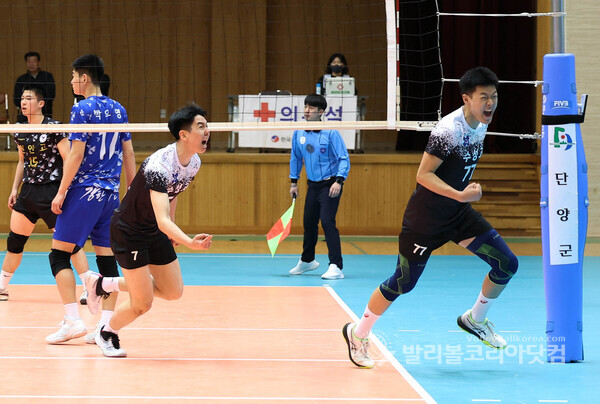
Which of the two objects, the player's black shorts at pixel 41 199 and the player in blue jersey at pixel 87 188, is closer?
the player in blue jersey at pixel 87 188

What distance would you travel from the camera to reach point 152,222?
5.02m

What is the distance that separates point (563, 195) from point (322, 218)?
13.1ft

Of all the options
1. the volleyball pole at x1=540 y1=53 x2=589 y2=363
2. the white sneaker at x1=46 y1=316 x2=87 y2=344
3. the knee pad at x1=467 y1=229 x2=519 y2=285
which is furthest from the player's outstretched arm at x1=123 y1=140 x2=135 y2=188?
the volleyball pole at x1=540 y1=53 x2=589 y2=363

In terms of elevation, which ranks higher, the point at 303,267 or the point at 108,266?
the point at 108,266

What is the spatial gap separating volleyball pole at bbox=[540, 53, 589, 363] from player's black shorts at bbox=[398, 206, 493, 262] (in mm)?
467

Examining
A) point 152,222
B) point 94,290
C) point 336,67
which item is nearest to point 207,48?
point 336,67

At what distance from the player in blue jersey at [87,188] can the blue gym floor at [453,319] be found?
2.02m

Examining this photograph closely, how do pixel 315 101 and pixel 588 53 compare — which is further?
pixel 588 53

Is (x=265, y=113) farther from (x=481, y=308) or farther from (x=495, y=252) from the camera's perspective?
(x=495, y=252)

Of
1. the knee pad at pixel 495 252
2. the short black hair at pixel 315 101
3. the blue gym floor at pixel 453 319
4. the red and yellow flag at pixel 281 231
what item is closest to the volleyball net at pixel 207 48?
the blue gym floor at pixel 453 319

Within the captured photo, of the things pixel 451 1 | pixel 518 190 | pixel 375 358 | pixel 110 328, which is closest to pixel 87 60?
pixel 110 328

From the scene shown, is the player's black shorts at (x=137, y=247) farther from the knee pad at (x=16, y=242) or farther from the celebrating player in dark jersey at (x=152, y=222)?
the knee pad at (x=16, y=242)

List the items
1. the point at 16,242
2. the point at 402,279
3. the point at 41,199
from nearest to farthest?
1. the point at 402,279
2. the point at 41,199
3. the point at 16,242

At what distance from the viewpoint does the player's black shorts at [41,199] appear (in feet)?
22.5
